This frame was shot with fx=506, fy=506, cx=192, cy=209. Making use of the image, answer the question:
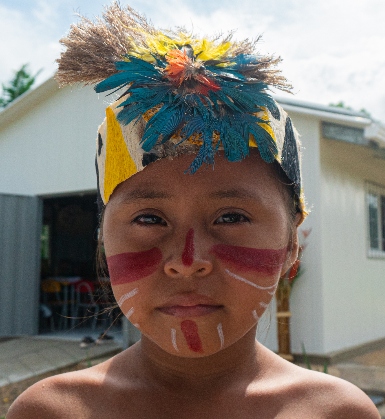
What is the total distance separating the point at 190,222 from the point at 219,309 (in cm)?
23

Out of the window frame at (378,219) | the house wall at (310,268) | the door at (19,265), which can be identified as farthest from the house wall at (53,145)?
the window frame at (378,219)

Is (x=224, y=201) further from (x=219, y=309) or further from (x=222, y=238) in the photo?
(x=219, y=309)

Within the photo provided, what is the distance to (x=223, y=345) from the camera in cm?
126

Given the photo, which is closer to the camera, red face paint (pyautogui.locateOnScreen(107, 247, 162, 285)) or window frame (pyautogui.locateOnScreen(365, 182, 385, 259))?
red face paint (pyautogui.locateOnScreen(107, 247, 162, 285))

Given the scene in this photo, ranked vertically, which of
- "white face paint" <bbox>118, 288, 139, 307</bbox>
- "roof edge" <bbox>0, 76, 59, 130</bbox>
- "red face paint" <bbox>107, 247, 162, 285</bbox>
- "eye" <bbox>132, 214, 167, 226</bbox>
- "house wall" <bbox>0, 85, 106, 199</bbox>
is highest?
"roof edge" <bbox>0, 76, 59, 130</bbox>

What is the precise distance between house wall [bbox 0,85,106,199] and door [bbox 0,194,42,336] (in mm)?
482

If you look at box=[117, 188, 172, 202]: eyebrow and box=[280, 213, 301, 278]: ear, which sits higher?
box=[117, 188, 172, 202]: eyebrow

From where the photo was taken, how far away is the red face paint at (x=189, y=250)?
120 cm

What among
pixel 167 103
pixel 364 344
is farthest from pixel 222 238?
pixel 364 344

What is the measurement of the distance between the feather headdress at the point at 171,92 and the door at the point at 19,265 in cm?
778

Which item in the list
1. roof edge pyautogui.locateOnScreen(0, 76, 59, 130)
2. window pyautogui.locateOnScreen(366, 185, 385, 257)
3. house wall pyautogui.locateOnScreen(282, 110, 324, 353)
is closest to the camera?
house wall pyautogui.locateOnScreen(282, 110, 324, 353)

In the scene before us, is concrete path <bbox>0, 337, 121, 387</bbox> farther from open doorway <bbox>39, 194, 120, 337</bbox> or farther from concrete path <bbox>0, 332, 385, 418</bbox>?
open doorway <bbox>39, 194, 120, 337</bbox>

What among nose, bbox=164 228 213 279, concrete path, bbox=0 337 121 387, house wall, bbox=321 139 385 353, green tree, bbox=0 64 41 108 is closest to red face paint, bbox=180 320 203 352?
nose, bbox=164 228 213 279

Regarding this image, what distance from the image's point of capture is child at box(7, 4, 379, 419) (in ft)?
4.10
